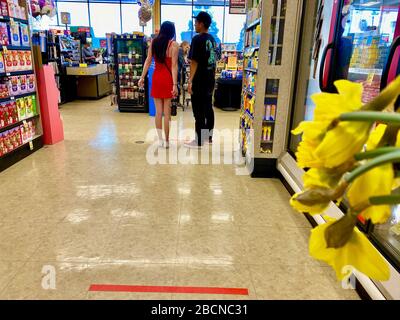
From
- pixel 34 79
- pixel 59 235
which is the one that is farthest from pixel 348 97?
pixel 34 79

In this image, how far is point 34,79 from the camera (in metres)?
4.42

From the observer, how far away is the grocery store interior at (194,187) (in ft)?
6.08

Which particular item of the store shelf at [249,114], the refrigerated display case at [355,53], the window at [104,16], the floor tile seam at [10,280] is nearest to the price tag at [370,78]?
the refrigerated display case at [355,53]

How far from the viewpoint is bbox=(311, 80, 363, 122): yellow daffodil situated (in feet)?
1.11

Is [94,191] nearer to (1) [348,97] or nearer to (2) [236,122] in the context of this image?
(1) [348,97]

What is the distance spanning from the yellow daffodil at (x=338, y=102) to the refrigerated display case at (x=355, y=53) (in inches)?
54.6

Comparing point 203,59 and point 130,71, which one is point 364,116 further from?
point 130,71

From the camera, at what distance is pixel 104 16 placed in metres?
14.6

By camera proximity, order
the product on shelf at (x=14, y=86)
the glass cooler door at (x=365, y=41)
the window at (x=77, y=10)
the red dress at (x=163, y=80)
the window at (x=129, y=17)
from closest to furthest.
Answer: the glass cooler door at (x=365, y=41) → the product on shelf at (x=14, y=86) → the red dress at (x=163, y=80) → the window at (x=77, y=10) → the window at (x=129, y=17)

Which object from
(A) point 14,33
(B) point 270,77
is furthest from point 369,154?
(A) point 14,33

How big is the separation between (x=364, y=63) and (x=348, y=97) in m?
2.47

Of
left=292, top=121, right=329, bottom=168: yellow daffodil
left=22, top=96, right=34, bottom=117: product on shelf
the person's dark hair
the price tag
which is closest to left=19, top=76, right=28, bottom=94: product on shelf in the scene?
left=22, top=96, right=34, bottom=117: product on shelf

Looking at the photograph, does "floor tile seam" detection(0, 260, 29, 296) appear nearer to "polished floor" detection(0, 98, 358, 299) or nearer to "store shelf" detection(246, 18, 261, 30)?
"polished floor" detection(0, 98, 358, 299)

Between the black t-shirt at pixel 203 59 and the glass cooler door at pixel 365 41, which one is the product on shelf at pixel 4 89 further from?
the glass cooler door at pixel 365 41
